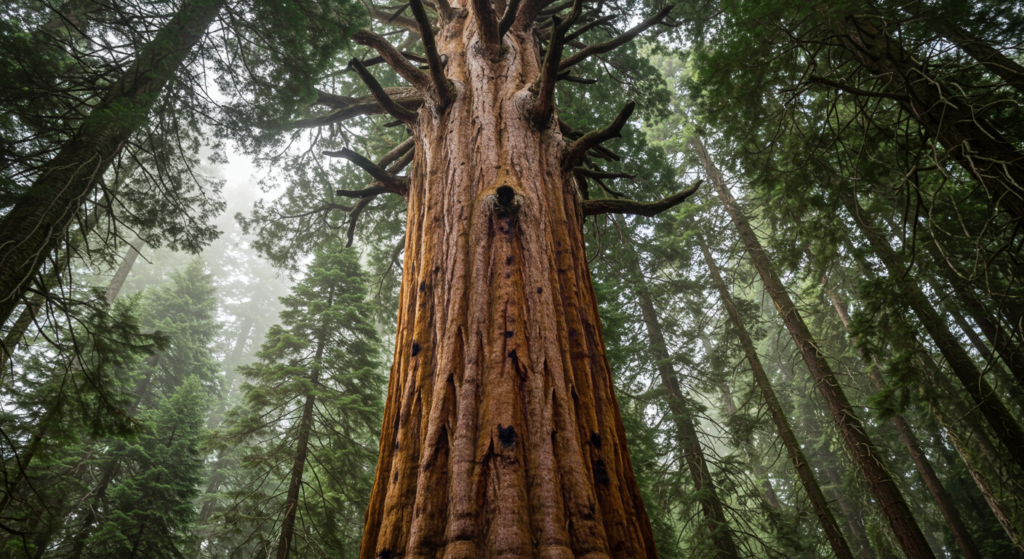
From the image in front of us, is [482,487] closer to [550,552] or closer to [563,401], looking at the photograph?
[550,552]

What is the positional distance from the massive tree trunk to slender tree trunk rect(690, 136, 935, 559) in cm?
665

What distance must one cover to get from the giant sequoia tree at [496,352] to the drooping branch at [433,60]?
1 cm

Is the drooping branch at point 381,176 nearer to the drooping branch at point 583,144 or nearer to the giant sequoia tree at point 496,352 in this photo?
the giant sequoia tree at point 496,352

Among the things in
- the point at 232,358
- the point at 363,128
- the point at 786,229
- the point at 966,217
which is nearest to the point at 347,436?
the point at 363,128

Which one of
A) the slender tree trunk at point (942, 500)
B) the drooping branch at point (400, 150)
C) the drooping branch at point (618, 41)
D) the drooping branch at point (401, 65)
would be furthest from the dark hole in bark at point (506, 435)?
the slender tree trunk at point (942, 500)

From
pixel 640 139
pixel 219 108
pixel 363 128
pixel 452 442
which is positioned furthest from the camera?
pixel 363 128

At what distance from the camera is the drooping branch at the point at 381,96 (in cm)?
233

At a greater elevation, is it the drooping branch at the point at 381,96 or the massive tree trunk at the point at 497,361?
the drooping branch at the point at 381,96

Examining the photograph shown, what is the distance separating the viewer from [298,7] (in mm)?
4758

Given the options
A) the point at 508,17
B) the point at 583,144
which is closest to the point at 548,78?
the point at 583,144

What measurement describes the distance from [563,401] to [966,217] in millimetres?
9719

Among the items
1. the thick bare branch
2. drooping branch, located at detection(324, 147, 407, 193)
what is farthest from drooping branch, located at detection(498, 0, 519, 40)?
the thick bare branch

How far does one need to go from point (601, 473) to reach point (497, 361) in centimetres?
60

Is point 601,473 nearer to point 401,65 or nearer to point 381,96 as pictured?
point 381,96
